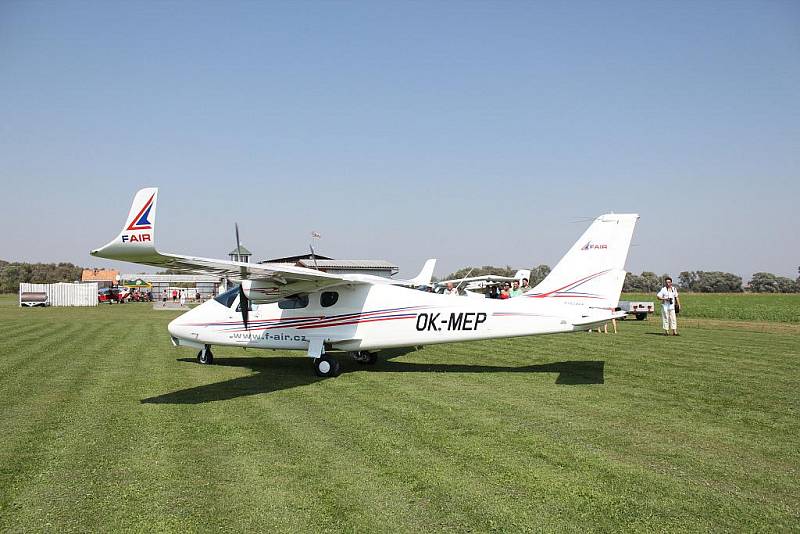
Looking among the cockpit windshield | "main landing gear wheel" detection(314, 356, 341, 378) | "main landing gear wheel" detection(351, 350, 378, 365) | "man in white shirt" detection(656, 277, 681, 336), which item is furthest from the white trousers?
the cockpit windshield

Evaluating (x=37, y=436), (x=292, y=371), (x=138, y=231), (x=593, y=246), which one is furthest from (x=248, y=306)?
(x=593, y=246)

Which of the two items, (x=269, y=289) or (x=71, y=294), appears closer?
(x=269, y=289)

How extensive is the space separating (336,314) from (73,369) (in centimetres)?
652

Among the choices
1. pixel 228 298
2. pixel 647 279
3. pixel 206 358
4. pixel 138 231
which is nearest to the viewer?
pixel 138 231

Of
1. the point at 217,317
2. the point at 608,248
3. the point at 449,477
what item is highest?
the point at 608,248

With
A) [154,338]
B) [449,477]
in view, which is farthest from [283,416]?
[154,338]

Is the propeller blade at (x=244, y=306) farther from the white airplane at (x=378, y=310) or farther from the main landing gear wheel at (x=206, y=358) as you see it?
the main landing gear wheel at (x=206, y=358)

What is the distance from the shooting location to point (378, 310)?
44.4ft

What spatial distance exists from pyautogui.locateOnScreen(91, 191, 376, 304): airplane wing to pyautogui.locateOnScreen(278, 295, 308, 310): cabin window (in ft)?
0.72

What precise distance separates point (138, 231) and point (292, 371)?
20.7ft

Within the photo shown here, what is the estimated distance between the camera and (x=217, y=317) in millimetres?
14562

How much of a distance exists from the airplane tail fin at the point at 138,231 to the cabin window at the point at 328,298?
5557 millimetres

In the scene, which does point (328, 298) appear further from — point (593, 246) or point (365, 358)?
point (593, 246)

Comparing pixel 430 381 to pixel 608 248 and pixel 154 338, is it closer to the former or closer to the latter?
pixel 608 248
